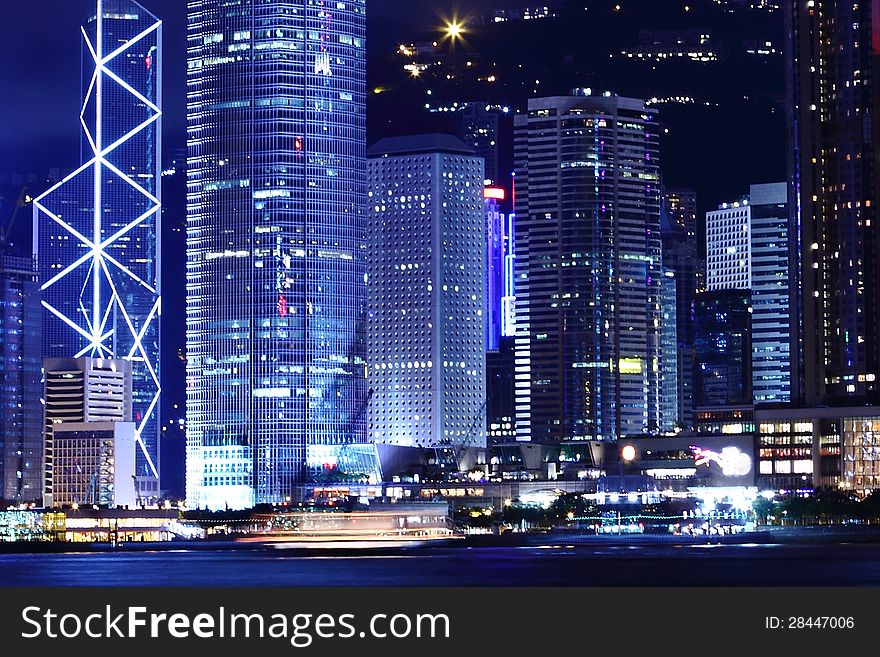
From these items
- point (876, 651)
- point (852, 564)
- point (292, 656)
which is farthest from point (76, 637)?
point (852, 564)

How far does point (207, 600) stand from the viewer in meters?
92.4

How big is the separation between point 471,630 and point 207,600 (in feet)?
49.6

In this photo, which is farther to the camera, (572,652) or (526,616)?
(526,616)

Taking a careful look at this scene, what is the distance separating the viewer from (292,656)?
246 ft

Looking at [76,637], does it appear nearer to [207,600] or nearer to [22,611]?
[22,611]

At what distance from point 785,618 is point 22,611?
1194 inches

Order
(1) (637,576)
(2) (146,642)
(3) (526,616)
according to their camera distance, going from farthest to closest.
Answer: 1. (1) (637,576)
2. (3) (526,616)
3. (2) (146,642)

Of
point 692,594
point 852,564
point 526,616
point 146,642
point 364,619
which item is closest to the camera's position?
point 146,642

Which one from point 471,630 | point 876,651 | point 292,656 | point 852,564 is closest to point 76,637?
point 292,656

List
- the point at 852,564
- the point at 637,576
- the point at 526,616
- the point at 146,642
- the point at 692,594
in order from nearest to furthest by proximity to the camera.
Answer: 1. the point at 146,642
2. the point at 526,616
3. the point at 692,594
4. the point at 637,576
5. the point at 852,564

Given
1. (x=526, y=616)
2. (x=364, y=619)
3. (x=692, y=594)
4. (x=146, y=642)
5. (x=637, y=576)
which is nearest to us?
(x=146, y=642)

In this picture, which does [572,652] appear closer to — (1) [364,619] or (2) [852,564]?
(1) [364,619]

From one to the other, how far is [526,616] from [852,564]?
10459 centimetres

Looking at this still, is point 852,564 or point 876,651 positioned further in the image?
point 852,564
